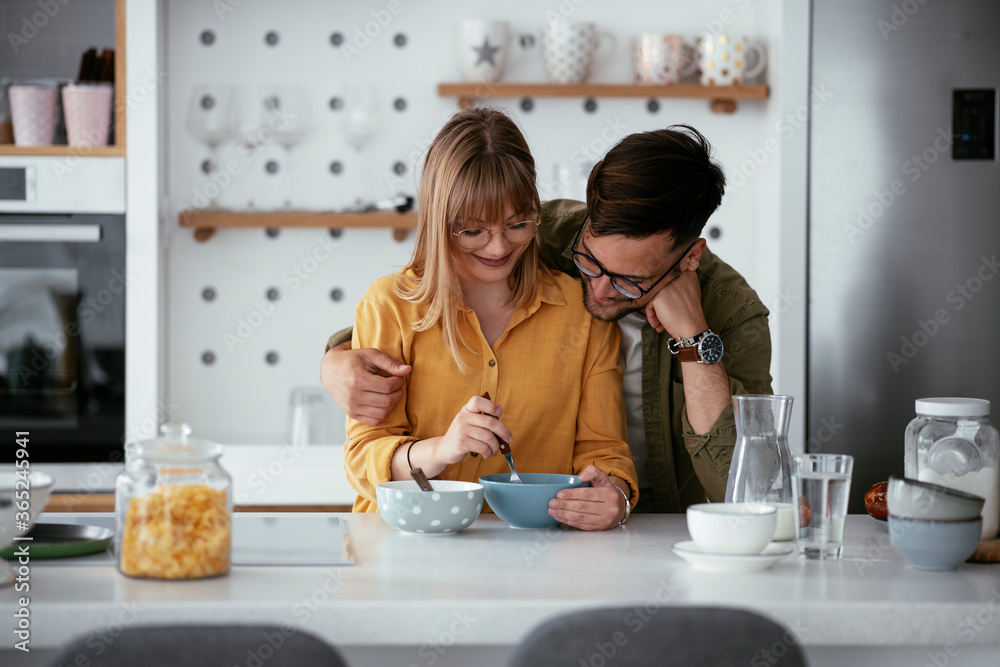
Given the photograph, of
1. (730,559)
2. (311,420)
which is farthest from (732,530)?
(311,420)

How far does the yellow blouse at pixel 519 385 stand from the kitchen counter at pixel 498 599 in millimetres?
388

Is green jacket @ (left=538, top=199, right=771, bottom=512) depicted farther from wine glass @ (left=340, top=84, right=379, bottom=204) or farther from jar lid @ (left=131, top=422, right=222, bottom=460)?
wine glass @ (left=340, top=84, right=379, bottom=204)

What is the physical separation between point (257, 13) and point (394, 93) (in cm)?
43

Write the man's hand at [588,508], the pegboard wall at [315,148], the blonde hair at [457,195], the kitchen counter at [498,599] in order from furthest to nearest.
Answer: the pegboard wall at [315,148] < the blonde hair at [457,195] < the man's hand at [588,508] < the kitchen counter at [498,599]

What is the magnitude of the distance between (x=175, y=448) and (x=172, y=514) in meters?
0.07

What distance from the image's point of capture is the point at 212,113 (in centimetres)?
261

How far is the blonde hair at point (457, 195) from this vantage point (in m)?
1.45

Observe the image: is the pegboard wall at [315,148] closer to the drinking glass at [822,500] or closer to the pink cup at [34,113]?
the pink cup at [34,113]

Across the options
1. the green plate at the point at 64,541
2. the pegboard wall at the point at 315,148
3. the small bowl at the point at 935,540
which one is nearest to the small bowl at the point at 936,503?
the small bowl at the point at 935,540

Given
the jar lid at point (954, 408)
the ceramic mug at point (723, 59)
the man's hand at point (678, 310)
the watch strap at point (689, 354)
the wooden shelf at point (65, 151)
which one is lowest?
the jar lid at point (954, 408)

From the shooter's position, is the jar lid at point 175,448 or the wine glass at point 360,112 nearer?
the jar lid at point 175,448

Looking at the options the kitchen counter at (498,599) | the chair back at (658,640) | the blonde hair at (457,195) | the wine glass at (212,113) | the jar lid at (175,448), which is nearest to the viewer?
the chair back at (658,640)

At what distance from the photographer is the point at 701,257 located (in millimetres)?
1764

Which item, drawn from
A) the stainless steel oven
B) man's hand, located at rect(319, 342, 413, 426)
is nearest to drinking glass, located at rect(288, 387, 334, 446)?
the stainless steel oven
